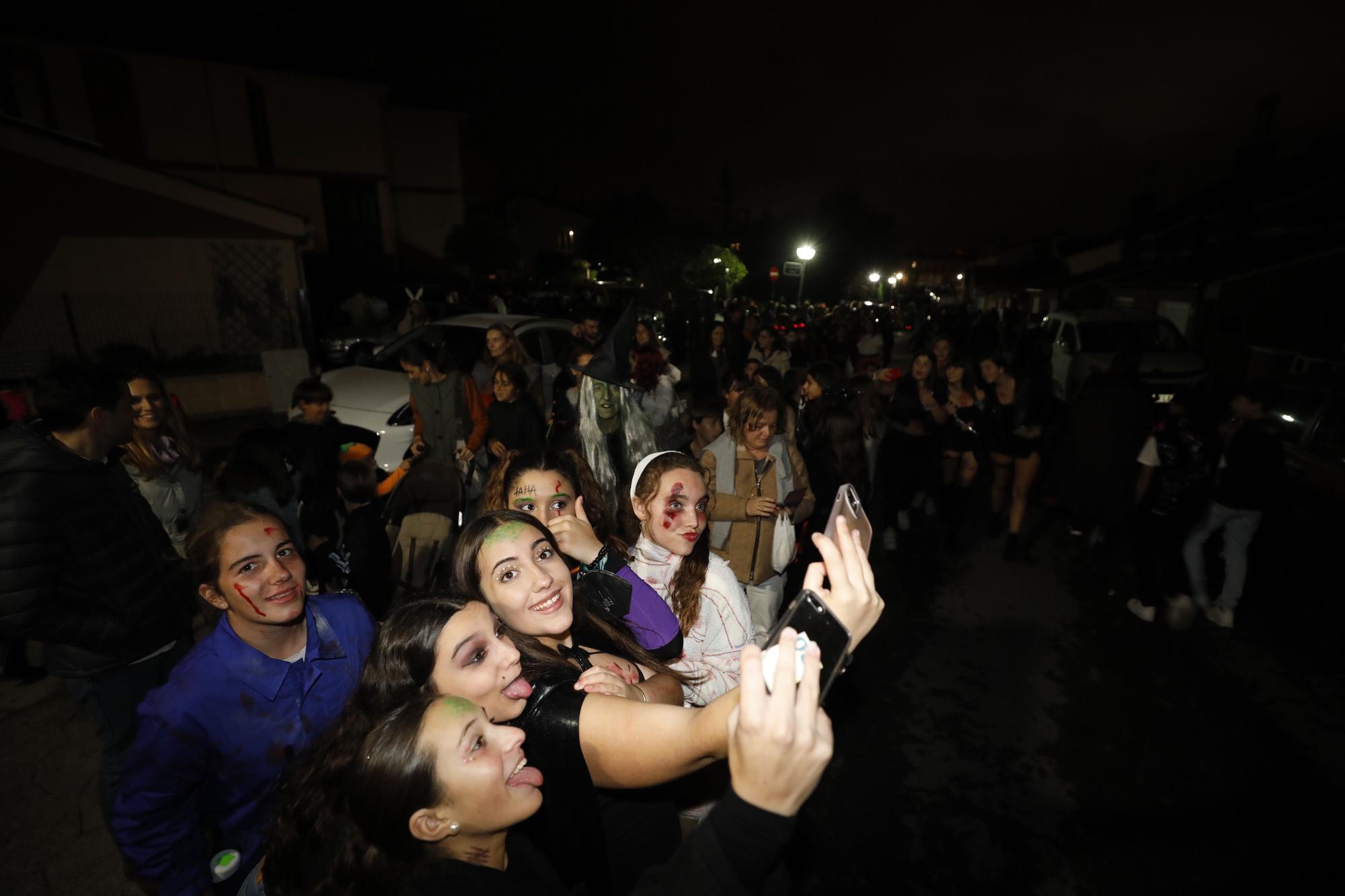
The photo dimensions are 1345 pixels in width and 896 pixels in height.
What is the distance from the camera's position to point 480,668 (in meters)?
1.41

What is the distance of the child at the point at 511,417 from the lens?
→ 17.7ft

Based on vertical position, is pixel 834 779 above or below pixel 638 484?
below

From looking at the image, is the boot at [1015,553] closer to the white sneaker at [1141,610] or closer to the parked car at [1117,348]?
the white sneaker at [1141,610]

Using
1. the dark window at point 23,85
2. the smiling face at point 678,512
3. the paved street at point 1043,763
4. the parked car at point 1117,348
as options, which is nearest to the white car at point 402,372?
the paved street at point 1043,763

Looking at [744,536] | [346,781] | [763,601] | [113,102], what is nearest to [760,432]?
[744,536]

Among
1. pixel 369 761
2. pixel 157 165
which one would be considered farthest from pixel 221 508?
pixel 157 165

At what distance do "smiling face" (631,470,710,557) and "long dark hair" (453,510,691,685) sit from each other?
50 cm

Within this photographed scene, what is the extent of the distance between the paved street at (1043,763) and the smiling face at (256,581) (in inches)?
83.4

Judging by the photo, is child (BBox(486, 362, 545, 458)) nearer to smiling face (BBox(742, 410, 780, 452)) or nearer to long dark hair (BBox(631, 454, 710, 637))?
smiling face (BBox(742, 410, 780, 452))

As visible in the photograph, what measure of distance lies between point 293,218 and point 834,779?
48.8 ft

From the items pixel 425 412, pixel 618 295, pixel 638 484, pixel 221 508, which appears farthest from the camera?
pixel 618 295

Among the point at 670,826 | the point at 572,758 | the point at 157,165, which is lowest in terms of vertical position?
the point at 670,826

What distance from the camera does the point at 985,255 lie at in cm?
7194

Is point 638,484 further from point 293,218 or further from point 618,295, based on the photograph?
point 618,295
